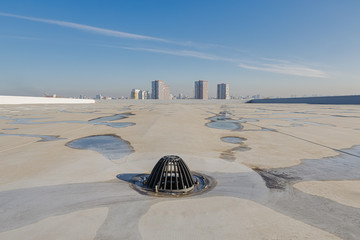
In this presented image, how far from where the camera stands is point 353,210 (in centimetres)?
376

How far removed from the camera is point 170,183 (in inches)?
184

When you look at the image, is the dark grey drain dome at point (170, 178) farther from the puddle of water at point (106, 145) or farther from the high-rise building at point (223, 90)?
the high-rise building at point (223, 90)

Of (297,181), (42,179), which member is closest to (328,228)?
(297,181)

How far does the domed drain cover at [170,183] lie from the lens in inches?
175

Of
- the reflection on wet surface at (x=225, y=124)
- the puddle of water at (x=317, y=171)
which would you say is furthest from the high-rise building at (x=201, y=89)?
the puddle of water at (x=317, y=171)

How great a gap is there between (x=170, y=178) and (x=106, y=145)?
183 inches

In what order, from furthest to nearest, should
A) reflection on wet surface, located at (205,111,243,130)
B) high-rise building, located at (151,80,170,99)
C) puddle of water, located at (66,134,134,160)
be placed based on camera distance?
high-rise building, located at (151,80,170,99)
reflection on wet surface, located at (205,111,243,130)
puddle of water, located at (66,134,134,160)

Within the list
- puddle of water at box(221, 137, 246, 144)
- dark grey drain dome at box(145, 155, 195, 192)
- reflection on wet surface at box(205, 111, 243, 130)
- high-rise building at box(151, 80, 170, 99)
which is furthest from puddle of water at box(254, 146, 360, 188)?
high-rise building at box(151, 80, 170, 99)

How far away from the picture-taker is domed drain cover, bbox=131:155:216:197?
14.5 ft

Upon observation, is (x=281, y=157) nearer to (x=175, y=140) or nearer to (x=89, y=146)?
(x=175, y=140)

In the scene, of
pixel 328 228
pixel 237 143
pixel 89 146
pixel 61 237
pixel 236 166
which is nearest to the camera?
pixel 61 237

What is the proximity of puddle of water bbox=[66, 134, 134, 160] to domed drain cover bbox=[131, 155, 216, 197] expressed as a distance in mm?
2561

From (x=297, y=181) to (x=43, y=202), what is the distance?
5.41 m

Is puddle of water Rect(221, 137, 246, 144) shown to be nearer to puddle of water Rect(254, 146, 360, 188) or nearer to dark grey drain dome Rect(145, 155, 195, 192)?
puddle of water Rect(254, 146, 360, 188)
